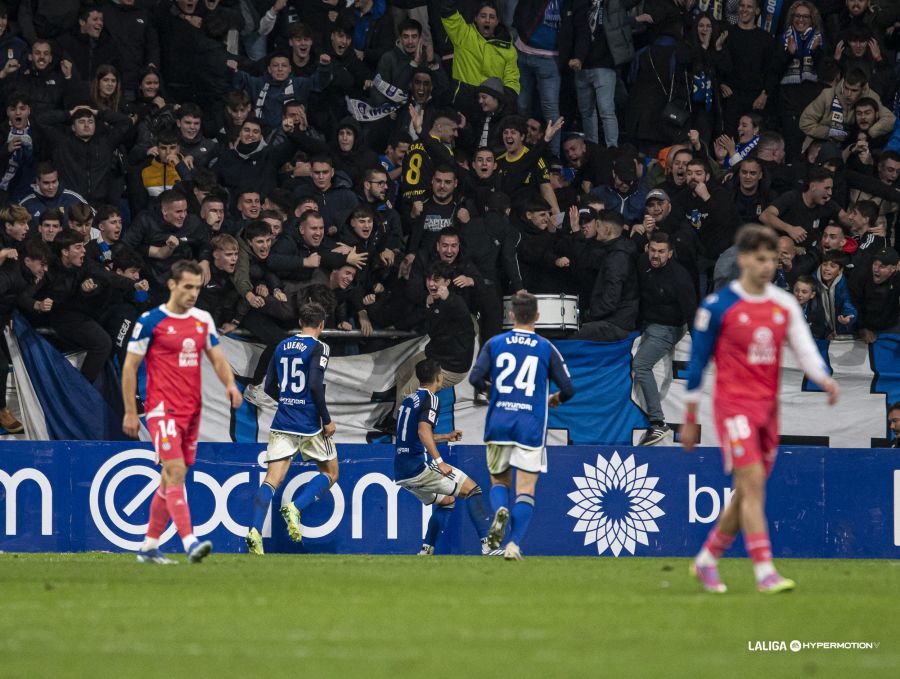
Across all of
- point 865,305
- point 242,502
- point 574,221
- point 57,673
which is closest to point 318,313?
point 242,502

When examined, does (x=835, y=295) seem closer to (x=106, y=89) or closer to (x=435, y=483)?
(x=435, y=483)

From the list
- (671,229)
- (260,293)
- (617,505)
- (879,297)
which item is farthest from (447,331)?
(879,297)

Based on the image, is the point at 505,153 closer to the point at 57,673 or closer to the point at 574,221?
the point at 574,221

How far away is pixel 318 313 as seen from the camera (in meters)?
15.1

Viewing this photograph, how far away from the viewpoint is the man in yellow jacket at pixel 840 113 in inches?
792

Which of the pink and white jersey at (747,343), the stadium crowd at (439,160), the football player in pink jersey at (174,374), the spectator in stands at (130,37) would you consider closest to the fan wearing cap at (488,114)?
the stadium crowd at (439,160)

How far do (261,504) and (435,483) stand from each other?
5.89 feet

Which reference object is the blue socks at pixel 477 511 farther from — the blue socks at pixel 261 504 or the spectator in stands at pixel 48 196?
the spectator in stands at pixel 48 196

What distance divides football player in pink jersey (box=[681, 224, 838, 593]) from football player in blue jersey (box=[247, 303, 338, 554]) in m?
6.70

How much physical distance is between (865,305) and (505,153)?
4.95 meters

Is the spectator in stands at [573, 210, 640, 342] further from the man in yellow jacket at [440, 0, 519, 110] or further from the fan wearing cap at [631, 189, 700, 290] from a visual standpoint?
the man in yellow jacket at [440, 0, 519, 110]

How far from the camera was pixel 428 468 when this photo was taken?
15.2 metres

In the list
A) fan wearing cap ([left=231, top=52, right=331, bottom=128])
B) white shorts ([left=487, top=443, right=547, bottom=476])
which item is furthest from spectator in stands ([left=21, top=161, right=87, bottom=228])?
white shorts ([left=487, top=443, right=547, bottom=476])

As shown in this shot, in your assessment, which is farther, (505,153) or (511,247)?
(505,153)
